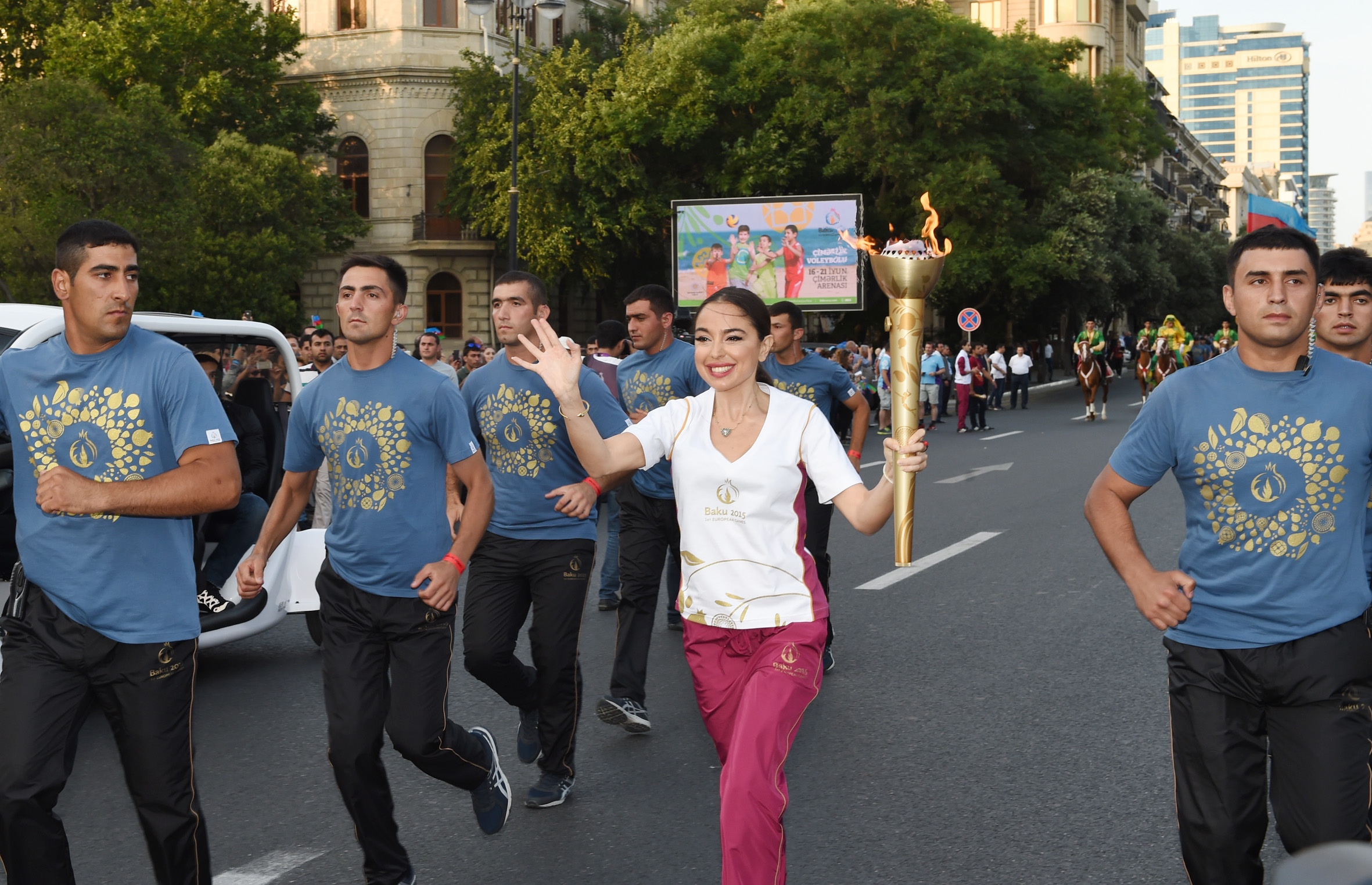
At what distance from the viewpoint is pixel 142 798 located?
356 cm

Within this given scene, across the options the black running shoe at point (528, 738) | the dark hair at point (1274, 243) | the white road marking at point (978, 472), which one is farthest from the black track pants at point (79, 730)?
the white road marking at point (978, 472)

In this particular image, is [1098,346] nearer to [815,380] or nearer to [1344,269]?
[815,380]

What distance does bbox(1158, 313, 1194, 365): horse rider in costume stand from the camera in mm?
30016

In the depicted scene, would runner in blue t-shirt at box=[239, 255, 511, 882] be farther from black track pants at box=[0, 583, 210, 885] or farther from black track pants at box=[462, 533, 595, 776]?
black track pants at box=[462, 533, 595, 776]

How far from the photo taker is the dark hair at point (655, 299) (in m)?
7.06

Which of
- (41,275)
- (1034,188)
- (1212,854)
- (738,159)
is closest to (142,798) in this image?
(1212,854)

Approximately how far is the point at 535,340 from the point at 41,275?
2109 centimetres

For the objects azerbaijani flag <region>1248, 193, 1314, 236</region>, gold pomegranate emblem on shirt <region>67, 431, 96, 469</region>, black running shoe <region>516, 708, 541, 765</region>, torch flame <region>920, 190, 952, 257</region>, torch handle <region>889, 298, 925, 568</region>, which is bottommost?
black running shoe <region>516, 708, 541, 765</region>

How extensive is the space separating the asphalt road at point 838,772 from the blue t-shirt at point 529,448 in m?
0.97

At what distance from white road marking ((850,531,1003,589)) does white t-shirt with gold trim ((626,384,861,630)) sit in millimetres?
5125

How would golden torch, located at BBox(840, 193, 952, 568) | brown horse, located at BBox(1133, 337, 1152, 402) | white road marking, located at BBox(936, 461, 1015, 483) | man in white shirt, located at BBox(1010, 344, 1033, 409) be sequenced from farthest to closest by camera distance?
1. man in white shirt, located at BBox(1010, 344, 1033, 409)
2. brown horse, located at BBox(1133, 337, 1152, 402)
3. white road marking, located at BBox(936, 461, 1015, 483)
4. golden torch, located at BBox(840, 193, 952, 568)

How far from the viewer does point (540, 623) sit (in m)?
5.08

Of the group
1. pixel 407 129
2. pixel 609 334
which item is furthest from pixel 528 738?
pixel 407 129

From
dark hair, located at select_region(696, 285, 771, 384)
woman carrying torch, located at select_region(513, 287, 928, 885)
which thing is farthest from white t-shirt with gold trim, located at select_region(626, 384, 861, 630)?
dark hair, located at select_region(696, 285, 771, 384)
